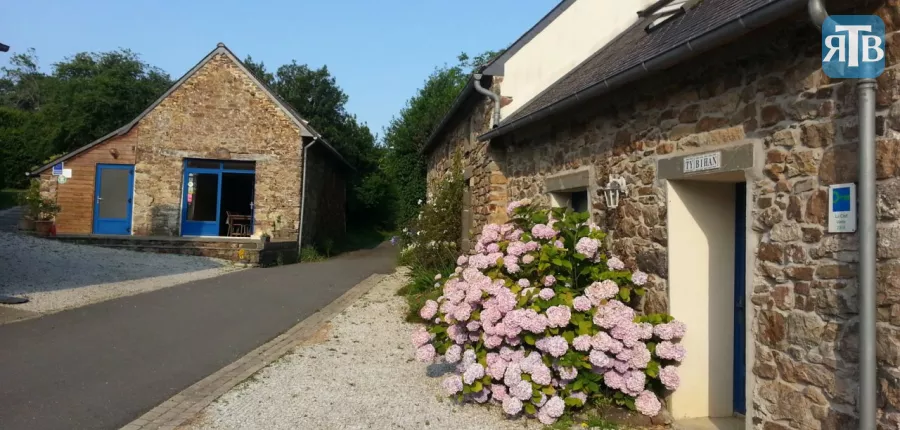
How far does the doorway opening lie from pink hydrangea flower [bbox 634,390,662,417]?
26 centimetres

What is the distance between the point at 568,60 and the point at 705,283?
4.80 meters

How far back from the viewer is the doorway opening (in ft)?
15.9

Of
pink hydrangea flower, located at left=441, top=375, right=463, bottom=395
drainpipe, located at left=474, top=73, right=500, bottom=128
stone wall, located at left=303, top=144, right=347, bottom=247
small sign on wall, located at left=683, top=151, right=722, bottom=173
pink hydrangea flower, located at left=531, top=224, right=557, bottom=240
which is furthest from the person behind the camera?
stone wall, located at left=303, top=144, right=347, bottom=247

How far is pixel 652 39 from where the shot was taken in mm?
6230

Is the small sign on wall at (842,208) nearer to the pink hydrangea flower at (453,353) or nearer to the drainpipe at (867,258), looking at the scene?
the drainpipe at (867,258)

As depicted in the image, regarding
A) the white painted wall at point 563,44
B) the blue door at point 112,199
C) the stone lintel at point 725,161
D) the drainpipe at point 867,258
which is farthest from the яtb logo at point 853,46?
the blue door at point 112,199

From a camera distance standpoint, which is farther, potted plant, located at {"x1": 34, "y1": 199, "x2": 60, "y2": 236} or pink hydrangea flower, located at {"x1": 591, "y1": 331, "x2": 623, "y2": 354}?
potted plant, located at {"x1": 34, "y1": 199, "x2": 60, "y2": 236}

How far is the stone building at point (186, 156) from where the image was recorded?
19.3 meters

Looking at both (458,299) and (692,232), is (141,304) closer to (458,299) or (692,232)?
(458,299)

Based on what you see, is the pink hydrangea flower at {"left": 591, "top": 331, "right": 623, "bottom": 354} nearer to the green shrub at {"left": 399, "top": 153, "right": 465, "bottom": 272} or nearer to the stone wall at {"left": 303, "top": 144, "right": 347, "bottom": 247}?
the green shrub at {"left": 399, "top": 153, "right": 465, "bottom": 272}

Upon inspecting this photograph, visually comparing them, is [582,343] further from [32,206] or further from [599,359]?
[32,206]

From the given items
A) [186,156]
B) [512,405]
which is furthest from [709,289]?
[186,156]

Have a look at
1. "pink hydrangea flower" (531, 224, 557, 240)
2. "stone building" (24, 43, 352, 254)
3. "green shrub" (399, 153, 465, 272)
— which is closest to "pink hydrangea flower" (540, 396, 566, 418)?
"pink hydrangea flower" (531, 224, 557, 240)

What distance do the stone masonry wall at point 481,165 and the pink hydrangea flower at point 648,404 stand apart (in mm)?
4809
